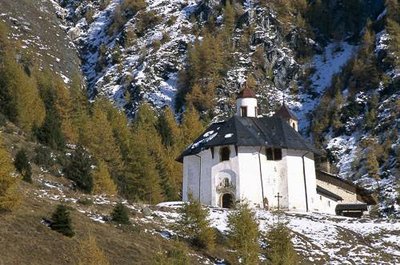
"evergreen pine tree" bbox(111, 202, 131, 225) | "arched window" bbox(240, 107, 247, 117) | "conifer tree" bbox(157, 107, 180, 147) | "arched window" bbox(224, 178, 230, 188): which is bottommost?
"evergreen pine tree" bbox(111, 202, 131, 225)

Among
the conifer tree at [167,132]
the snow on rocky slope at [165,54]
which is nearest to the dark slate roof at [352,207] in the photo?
the conifer tree at [167,132]

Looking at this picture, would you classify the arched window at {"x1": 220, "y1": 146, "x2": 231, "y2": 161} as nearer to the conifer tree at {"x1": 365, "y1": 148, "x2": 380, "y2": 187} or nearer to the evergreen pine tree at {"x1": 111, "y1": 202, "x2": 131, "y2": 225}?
the evergreen pine tree at {"x1": 111, "y1": 202, "x2": 131, "y2": 225}

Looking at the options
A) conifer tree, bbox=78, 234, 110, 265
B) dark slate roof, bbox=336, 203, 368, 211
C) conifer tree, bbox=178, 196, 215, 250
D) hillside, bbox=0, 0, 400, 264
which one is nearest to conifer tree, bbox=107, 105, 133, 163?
hillside, bbox=0, 0, 400, 264

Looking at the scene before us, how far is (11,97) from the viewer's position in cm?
8462

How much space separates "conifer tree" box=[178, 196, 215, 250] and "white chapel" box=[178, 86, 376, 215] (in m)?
21.5

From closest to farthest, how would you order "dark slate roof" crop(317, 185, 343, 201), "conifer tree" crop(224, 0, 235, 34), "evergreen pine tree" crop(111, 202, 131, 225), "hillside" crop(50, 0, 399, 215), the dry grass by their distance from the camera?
the dry grass
"evergreen pine tree" crop(111, 202, 131, 225)
"dark slate roof" crop(317, 185, 343, 201)
"hillside" crop(50, 0, 399, 215)
"conifer tree" crop(224, 0, 235, 34)

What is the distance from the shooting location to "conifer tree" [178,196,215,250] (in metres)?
42.7

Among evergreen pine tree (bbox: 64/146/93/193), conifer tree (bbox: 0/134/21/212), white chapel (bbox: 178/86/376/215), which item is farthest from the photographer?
white chapel (bbox: 178/86/376/215)

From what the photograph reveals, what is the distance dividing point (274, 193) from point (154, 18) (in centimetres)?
11195

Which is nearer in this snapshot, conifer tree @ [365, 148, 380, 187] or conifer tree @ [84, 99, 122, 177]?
conifer tree @ [84, 99, 122, 177]

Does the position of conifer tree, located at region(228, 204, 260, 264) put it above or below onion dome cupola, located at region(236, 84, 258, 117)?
below

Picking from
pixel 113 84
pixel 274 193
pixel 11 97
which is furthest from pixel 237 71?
pixel 274 193

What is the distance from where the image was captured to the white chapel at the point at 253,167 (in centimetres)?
6675

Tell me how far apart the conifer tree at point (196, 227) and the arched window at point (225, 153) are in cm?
2348
